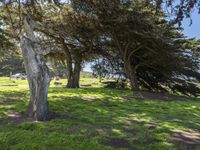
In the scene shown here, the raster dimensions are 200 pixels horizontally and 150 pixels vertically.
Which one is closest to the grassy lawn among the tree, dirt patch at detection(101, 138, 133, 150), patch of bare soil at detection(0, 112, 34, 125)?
dirt patch at detection(101, 138, 133, 150)

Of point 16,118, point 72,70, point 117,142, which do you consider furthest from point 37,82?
point 72,70

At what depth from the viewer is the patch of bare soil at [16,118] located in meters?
8.18

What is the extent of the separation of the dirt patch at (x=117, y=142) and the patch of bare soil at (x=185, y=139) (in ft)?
3.41

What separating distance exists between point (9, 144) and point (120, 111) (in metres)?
5.15

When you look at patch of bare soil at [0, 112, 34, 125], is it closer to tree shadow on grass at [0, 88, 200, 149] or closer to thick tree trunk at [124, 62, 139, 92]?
tree shadow on grass at [0, 88, 200, 149]

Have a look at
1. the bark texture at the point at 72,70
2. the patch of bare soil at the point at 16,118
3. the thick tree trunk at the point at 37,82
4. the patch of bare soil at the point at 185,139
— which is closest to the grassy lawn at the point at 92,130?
the patch of bare soil at the point at 185,139

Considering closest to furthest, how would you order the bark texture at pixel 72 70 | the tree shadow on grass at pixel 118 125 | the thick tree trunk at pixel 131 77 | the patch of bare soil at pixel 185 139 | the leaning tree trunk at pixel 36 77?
1. the patch of bare soil at pixel 185 139
2. the tree shadow on grass at pixel 118 125
3. the leaning tree trunk at pixel 36 77
4. the thick tree trunk at pixel 131 77
5. the bark texture at pixel 72 70

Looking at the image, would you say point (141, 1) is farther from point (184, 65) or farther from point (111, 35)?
point (184, 65)

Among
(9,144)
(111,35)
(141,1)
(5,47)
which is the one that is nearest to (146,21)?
(141,1)

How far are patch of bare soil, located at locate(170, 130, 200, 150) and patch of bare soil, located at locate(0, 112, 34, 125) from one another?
3.74 metres

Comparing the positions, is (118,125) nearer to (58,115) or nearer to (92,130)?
(92,130)

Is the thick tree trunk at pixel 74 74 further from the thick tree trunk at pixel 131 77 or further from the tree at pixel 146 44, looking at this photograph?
the thick tree trunk at pixel 131 77

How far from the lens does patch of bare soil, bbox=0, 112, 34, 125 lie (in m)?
8.18

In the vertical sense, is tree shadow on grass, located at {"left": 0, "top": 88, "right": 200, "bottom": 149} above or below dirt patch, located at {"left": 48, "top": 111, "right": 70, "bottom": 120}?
below
